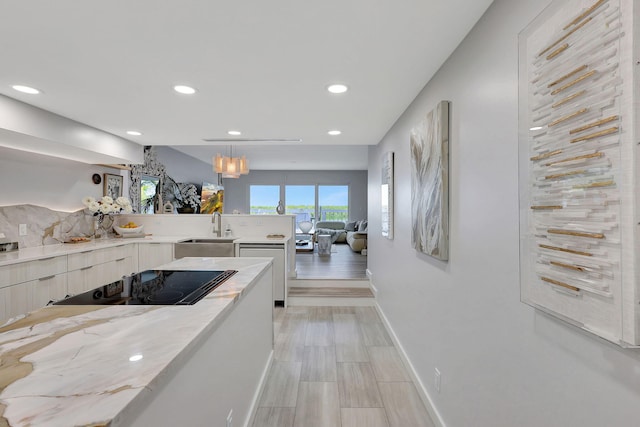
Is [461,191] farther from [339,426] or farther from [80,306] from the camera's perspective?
[80,306]

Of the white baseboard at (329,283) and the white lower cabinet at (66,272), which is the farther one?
the white baseboard at (329,283)

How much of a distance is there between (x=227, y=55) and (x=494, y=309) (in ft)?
6.29

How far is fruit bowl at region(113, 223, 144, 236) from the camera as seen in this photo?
4312 millimetres

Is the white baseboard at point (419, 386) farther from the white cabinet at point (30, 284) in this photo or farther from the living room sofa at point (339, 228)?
the living room sofa at point (339, 228)

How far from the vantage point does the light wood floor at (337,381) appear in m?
2.08

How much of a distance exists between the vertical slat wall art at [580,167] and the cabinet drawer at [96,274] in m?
3.68

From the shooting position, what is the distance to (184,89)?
2.38 meters

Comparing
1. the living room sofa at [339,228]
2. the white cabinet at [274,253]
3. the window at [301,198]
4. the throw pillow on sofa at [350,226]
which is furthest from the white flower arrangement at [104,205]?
the throw pillow on sofa at [350,226]

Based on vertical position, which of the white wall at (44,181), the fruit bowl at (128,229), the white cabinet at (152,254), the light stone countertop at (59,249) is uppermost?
the white wall at (44,181)

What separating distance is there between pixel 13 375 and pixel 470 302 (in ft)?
5.56

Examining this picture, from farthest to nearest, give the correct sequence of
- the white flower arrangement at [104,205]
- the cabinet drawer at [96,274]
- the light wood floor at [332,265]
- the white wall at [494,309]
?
the light wood floor at [332,265], the white flower arrangement at [104,205], the cabinet drawer at [96,274], the white wall at [494,309]

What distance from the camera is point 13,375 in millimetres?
733

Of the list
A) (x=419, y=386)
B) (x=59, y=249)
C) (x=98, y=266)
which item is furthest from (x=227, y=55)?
(x=98, y=266)

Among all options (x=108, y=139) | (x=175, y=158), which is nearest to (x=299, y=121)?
(x=108, y=139)
